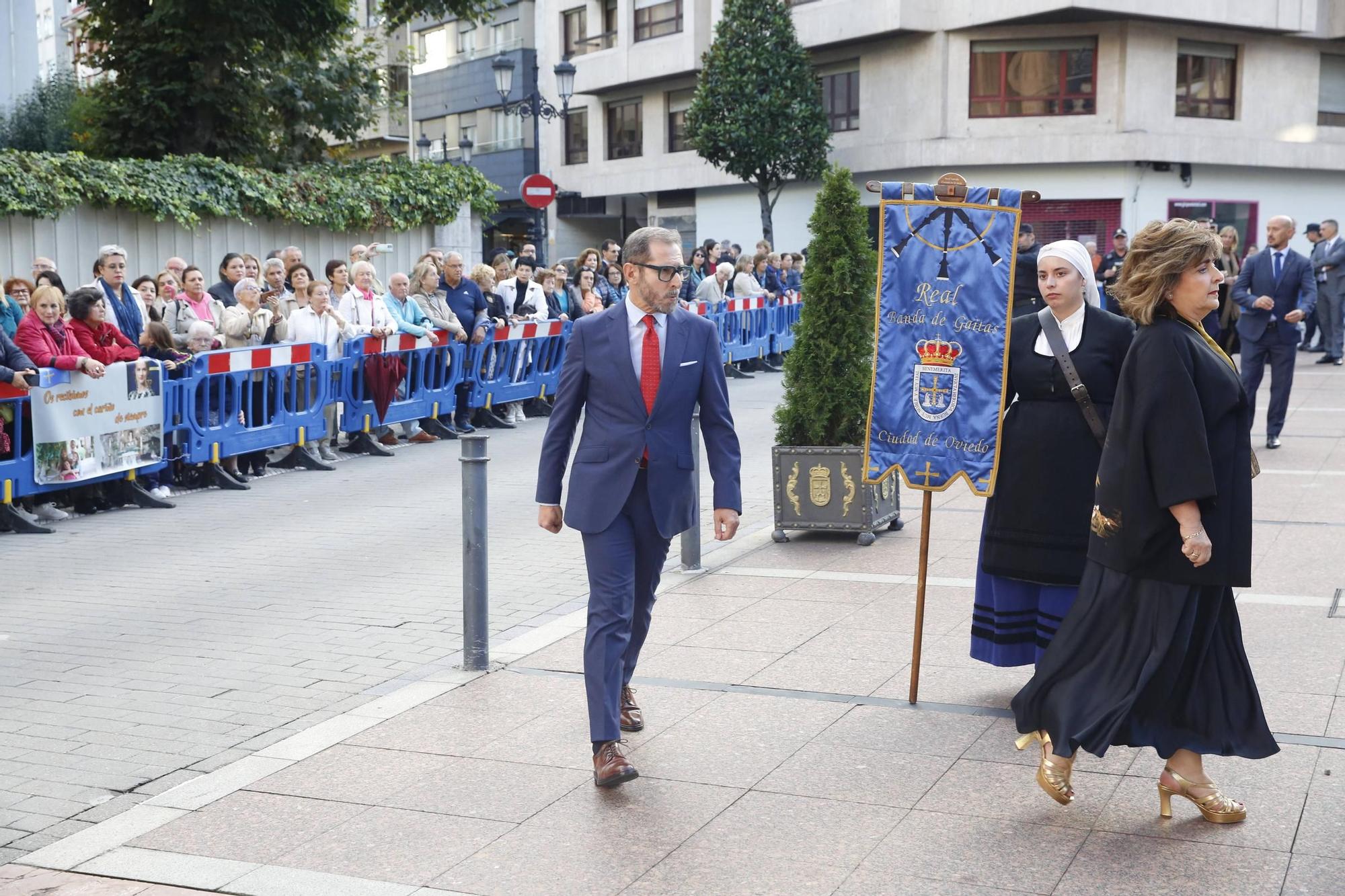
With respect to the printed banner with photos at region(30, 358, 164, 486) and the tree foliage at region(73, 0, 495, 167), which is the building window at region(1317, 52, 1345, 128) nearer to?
the tree foliage at region(73, 0, 495, 167)

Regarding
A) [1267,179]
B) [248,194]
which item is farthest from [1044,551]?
[1267,179]

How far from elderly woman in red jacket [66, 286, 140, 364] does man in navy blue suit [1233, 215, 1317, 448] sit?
9.21 metres

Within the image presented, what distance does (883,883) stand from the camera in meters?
4.07

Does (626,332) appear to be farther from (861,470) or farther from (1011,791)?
(861,470)

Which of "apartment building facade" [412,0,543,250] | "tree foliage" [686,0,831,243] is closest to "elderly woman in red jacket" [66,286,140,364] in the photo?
"tree foliage" [686,0,831,243]

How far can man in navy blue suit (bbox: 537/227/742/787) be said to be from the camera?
502cm

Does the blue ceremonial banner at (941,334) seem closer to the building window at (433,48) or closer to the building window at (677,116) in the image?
the building window at (677,116)

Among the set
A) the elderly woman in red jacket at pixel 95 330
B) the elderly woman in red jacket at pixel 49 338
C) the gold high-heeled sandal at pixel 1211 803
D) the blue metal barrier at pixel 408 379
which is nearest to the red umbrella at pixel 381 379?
the blue metal barrier at pixel 408 379

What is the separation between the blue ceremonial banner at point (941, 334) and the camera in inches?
223

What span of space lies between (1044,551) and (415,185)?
1854 cm

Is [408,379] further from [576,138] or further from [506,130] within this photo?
[506,130]

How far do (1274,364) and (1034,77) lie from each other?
74.8ft

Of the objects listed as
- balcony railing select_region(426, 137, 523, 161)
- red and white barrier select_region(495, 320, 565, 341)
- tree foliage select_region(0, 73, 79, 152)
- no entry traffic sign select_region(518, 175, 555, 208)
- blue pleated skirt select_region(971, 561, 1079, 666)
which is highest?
balcony railing select_region(426, 137, 523, 161)

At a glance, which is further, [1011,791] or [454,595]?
[454,595]
